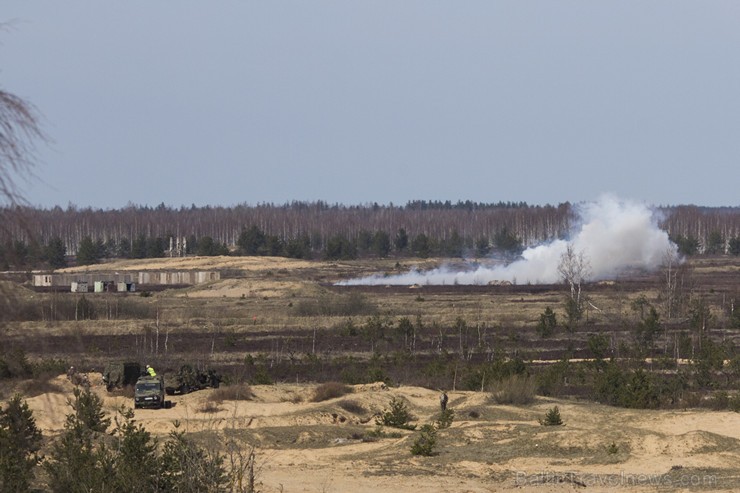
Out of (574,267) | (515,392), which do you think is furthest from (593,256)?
(515,392)

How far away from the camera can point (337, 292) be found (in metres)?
92.7

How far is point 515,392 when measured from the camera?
37469mm

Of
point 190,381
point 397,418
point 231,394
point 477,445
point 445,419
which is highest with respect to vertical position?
point 190,381

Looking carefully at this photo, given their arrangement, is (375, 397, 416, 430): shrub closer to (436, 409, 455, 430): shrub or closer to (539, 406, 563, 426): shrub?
(436, 409, 455, 430): shrub

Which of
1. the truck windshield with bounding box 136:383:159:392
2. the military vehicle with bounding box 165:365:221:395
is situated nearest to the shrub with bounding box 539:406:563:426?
the truck windshield with bounding box 136:383:159:392

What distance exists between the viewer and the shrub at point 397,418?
1321 inches

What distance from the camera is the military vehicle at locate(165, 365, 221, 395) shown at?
38938 mm

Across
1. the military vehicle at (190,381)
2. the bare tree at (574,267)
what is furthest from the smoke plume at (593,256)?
the military vehicle at (190,381)

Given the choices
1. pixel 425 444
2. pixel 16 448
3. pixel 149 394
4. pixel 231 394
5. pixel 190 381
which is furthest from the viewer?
pixel 190 381

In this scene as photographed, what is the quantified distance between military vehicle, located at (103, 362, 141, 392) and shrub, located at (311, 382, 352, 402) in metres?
6.72

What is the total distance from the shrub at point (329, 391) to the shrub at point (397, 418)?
3.39m

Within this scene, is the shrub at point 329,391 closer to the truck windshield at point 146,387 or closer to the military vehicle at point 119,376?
the truck windshield at point 146,387

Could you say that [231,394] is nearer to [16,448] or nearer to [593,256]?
[16,448]

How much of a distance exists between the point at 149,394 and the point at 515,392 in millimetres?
11766
